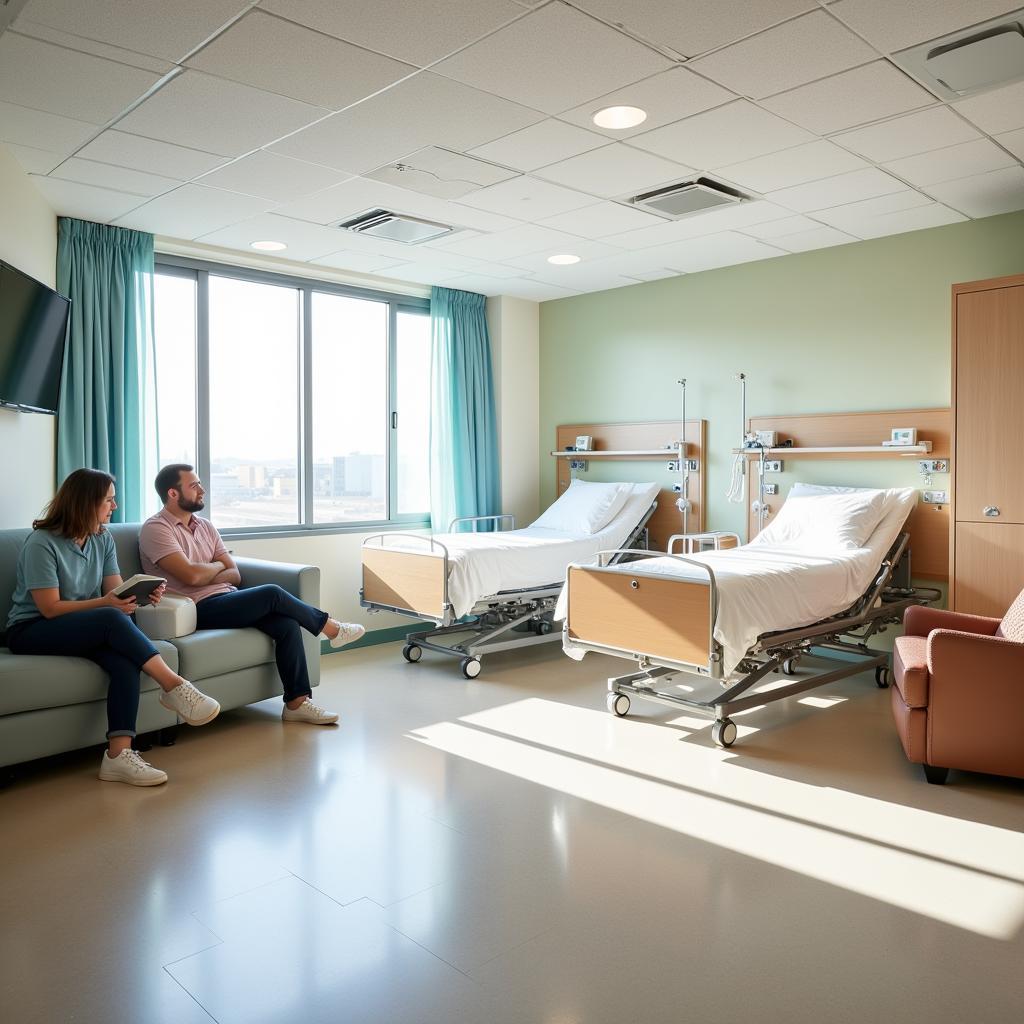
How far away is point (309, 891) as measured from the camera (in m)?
2.70

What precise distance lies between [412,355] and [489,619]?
7.29ft

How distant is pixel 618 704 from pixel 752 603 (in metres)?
0.94

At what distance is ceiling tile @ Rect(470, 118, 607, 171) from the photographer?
3.73 m

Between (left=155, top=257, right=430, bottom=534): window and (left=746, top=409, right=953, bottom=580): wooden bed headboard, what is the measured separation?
3012mm

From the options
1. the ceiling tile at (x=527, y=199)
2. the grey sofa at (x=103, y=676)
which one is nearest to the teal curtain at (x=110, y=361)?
the grey sofa at (x=103, y=676)

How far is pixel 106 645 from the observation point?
3.70 m

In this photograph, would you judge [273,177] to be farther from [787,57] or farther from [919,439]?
[919,439]

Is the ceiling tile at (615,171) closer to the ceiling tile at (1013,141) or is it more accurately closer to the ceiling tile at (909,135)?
→ the ceiling tile at (909,135)

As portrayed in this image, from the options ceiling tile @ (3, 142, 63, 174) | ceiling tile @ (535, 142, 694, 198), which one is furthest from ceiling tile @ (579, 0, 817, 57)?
ceiling tile @ (3, 142, 63, 174)

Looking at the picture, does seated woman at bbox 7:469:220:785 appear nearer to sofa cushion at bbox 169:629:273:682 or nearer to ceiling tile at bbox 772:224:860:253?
sofa cushion at bbox 169:629:273:682

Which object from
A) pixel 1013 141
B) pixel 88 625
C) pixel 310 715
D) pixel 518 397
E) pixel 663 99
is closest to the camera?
pixel 663 99

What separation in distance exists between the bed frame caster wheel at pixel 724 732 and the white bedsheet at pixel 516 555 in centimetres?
153

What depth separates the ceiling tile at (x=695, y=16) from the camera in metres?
2.72

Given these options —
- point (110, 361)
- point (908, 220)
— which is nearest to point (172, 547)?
point (110, 361)
